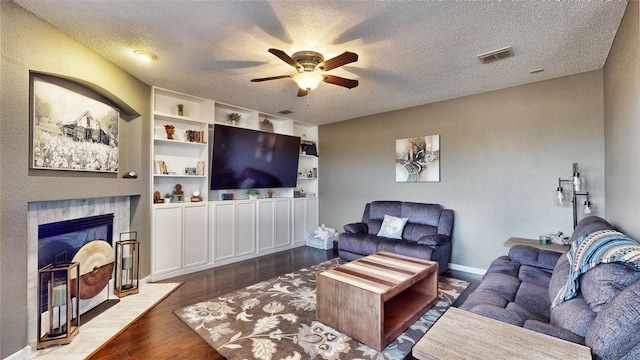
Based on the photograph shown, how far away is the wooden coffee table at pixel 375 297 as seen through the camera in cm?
210

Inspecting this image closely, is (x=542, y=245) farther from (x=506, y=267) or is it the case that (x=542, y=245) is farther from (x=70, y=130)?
(x=70, y=130)

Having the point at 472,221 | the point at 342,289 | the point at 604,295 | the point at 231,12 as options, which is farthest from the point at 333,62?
the point at 472,221

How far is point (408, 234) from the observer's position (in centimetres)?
411

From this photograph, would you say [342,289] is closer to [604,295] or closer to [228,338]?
[228,338]

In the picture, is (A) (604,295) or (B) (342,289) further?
(B) (342,289)

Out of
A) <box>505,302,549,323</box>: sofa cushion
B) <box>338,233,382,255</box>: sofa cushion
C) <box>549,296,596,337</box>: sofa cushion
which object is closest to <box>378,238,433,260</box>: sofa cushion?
<box>338,233,382,255</box>: sofa cushion

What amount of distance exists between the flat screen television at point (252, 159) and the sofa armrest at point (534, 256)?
3.67 meters

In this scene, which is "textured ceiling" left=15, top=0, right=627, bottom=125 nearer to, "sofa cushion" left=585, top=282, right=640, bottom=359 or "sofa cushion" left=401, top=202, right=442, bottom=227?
"sofa cushion" left=401, top=202, right=442, bottom=227

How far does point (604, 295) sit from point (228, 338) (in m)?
2.46

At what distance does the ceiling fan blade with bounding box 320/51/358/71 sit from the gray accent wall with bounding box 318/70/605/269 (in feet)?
3.93

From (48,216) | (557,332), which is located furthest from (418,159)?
(48,216)

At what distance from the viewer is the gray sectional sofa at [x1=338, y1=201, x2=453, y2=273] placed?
3.62 metres

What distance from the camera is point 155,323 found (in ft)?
8.18

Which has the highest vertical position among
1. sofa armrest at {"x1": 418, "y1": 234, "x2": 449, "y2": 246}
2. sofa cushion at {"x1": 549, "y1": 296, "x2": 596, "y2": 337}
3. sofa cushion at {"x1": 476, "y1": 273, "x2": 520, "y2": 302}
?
sofa cushion at {"x1": 549, "y1": 296, "x2": 596, "y2": 337}
